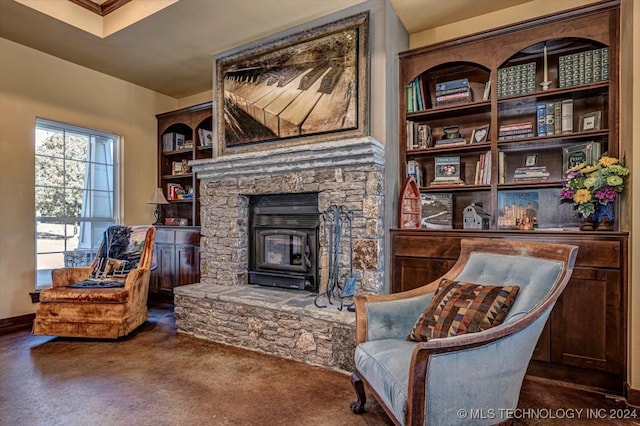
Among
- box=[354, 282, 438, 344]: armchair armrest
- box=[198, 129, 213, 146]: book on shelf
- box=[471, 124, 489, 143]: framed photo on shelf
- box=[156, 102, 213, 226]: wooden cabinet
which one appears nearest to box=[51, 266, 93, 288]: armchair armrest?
box=[156, 102, 213, 226]: wooden cabinet

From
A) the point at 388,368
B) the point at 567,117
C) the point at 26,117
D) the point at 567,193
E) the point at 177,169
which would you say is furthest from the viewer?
the point at 177,169

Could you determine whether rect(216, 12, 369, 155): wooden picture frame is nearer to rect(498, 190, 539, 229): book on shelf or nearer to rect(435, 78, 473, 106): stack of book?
rect(435, 78, 473, 106): stack of book

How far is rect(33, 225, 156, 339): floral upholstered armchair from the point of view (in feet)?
10.4

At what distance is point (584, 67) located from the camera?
8.54 feet

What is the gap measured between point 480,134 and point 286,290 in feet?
7.34

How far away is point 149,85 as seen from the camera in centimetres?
486

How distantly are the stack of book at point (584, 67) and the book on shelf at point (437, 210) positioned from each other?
1223 mm

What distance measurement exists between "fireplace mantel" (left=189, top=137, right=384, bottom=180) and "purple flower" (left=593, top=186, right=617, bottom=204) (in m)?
1.47

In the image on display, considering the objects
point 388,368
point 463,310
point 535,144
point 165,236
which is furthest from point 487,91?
point 165,236

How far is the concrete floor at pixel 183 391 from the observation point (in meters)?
1.97

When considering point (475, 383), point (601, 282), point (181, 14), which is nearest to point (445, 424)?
point (475, 383)

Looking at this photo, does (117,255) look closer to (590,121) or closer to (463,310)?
(463,310)

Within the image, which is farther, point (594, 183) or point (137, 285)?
point (137, 285)

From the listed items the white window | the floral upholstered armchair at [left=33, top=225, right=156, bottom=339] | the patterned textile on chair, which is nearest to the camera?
the floral upholstered armchair at [left=33, top=225, right=156, bottom=339]
